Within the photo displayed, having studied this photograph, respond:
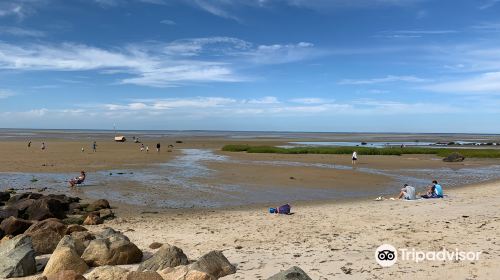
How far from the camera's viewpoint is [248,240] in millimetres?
13039

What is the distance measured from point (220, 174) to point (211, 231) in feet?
59.8

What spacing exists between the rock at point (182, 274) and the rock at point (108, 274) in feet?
A: 2.60

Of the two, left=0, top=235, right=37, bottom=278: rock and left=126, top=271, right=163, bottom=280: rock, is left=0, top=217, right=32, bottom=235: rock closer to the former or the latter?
left=0, top=235, right=37, bottom=278: rock

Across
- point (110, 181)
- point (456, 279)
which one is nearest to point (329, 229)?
point (456, 279)

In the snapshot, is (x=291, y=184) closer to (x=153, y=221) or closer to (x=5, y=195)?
(x=153, y=221)

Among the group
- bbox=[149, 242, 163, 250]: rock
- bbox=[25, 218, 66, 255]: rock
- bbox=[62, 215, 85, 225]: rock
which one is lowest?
bbox=[62, 215, 85, 225]: rock

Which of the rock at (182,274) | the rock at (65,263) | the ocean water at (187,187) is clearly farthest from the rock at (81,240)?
the ocean water at (187,187)

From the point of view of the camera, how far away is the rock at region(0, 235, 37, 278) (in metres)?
9.75

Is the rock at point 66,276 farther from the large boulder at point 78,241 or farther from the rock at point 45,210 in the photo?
the rock at point 45,210

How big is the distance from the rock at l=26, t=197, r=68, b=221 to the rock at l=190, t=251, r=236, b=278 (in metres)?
9.56

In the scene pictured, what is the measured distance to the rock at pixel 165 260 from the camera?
32.2 feet

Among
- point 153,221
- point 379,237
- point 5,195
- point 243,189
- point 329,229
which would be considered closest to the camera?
point 379,237

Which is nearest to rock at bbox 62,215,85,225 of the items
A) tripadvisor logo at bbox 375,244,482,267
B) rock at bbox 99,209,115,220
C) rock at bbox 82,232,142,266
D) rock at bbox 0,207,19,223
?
rock at bbox 99,209,115,220

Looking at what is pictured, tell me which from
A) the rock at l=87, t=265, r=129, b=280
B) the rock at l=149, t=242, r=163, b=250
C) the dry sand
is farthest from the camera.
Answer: the rock at l=149, t=242, r=163, b=250
